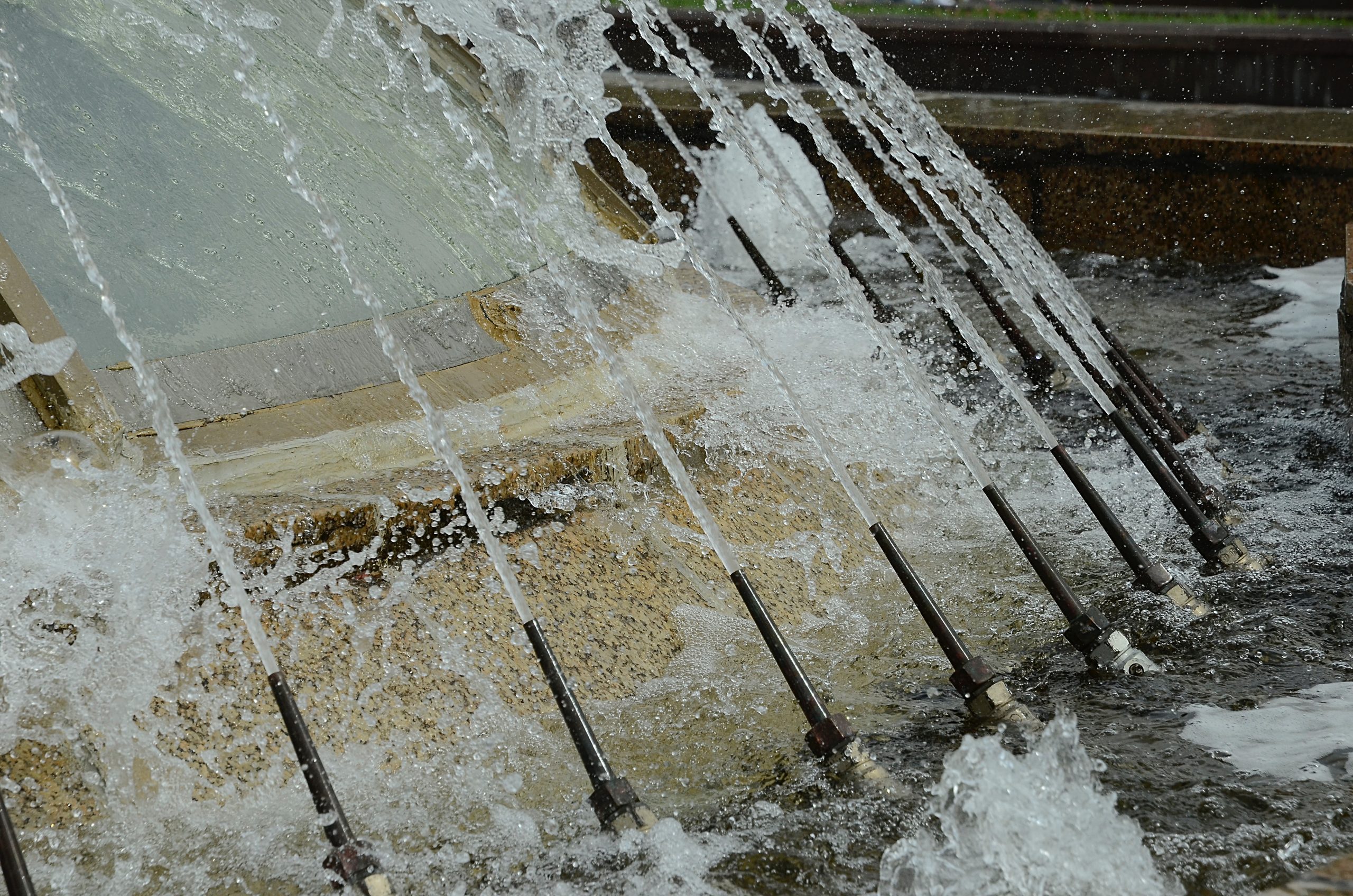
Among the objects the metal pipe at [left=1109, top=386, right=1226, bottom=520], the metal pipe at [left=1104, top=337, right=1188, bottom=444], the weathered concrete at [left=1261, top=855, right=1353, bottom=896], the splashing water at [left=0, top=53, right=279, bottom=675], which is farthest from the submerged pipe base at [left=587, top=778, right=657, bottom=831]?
the metal pipe at [left=1104, top=337, right=1188, bottom=444]

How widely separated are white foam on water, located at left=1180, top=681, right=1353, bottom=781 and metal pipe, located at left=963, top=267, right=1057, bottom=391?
6.27ft

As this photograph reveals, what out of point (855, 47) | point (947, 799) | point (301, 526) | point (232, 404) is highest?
point (855, 47)

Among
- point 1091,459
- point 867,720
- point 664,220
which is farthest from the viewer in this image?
point 1091,459

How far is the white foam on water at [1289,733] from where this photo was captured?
239 centimetres

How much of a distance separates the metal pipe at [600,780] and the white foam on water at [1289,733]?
3.77ft

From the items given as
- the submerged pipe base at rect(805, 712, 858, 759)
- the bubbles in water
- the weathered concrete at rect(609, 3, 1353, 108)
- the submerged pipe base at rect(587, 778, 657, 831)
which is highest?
the weathered concrete at rect(609, 3, 1353, 108)

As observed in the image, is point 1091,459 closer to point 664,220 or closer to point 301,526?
point 664,220

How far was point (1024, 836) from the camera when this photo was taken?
204 centimetres

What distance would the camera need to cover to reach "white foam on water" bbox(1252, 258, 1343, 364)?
5.13 meters

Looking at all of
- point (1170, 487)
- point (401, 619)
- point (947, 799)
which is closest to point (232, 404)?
point (401, 619)

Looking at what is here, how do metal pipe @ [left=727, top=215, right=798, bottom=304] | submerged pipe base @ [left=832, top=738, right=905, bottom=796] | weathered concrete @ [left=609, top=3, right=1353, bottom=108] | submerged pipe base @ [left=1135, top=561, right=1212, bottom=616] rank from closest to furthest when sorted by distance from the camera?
submerged pipe base @ [left=832, top=738, right=905, bottom=796]
submerged pipe base @ [left=1135, top=561, right=1212, bottom=616]
metal pipe @ [left=727, top=215, right=798, bottom=304]
weathered concrete @ [left=609, top=3, right=1353, bottom=108]

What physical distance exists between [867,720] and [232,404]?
1520mm

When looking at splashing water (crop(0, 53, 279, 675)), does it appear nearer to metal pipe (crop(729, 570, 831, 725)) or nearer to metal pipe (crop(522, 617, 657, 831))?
metal pipe (crop(522, 617, 657, 831))

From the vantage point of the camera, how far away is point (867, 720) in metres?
2.69
